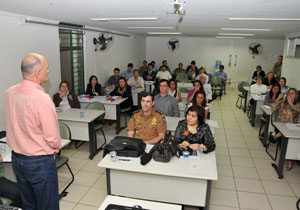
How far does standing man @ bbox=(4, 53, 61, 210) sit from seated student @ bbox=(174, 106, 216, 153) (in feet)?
5.47

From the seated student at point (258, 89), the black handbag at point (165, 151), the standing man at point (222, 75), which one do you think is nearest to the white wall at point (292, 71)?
the seated student at point (258, 89)

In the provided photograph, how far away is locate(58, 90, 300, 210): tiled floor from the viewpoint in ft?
11.8

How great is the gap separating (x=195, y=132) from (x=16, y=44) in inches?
150

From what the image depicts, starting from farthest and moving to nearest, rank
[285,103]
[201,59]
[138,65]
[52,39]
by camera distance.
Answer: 1. [201,59]
2. [138,65]
3. [52,39]
4. [285,103]

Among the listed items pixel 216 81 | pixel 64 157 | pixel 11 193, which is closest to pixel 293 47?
pixel 216 81

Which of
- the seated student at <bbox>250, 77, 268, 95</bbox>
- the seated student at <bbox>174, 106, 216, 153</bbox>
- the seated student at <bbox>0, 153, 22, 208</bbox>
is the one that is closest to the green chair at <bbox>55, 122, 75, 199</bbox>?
the seated student at <bbox>0, 153, 22, 208</bbox>

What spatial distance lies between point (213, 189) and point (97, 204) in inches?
70.4

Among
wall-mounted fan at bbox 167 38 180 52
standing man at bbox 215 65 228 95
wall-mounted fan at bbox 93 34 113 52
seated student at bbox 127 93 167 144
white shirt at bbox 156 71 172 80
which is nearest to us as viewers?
seated student at bbox 127 93 167 144

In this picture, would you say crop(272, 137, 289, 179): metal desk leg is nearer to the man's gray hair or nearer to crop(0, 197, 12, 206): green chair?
the man's gray hair

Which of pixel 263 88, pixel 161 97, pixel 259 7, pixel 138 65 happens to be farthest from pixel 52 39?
pixel 138 65

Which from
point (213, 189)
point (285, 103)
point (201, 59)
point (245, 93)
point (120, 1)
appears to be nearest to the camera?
point (120, 1)

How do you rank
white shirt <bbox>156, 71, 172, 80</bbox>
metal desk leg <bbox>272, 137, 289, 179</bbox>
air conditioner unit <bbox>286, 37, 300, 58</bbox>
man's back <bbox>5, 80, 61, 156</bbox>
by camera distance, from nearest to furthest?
1. man's back <bbox>5, 80, 61, 156</bbox>
2. metal desk leg <bbox>272, 137, 289, 179</bbox>
3. air conditioner unit <bbox>286, 37, 300, 58</bbox>
4. white shirt <bbox>156, 71, 172, 80</bbox>

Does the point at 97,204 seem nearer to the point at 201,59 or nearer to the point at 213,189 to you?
the point at 213,189

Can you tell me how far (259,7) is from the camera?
3.48 m
